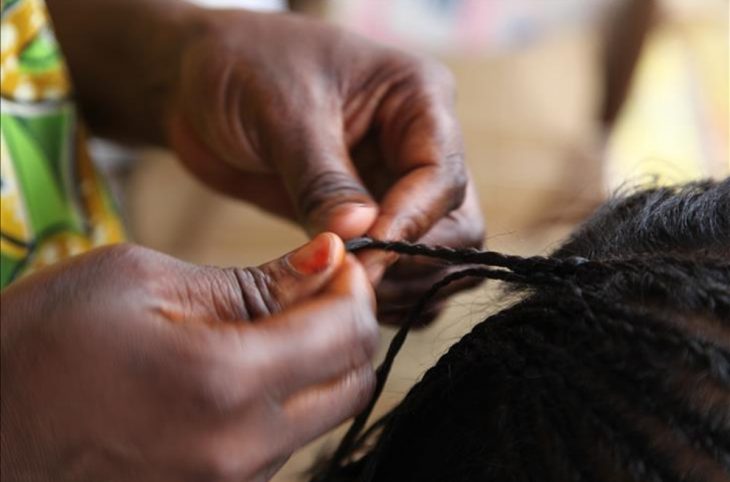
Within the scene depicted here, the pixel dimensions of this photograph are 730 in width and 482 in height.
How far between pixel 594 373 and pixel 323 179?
0.91 feet

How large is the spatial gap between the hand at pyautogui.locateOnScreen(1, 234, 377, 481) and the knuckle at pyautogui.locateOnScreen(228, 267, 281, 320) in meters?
0.03

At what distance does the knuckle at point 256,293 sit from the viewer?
430mm

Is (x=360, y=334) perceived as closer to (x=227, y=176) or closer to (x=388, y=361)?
→ (x=388, y=361)

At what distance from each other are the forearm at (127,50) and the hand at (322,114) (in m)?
0.04

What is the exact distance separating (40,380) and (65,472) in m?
0.05

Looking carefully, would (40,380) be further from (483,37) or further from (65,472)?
(483,37)

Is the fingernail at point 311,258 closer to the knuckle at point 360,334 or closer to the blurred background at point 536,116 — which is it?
the knuckle at point 360,334

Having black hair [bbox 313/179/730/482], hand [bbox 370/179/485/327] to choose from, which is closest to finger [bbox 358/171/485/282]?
hand [bbox 370/179/485/327]

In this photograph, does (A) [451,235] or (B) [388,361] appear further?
(A) [451,235]

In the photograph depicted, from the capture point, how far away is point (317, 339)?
40cm

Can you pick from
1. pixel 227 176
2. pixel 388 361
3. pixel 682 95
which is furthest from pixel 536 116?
pixel 388 361

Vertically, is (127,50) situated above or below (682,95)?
above

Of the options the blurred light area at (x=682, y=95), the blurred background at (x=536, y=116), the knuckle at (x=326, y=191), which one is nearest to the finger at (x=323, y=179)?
the knuckle at (x=326, y=191)

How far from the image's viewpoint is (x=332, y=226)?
586mm
